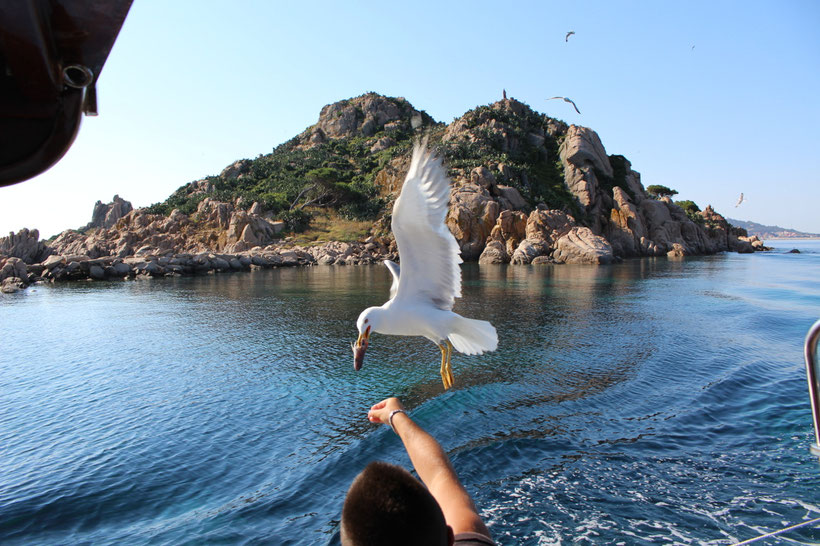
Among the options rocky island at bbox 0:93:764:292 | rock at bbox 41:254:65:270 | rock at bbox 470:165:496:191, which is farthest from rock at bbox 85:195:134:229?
rock at bbox 470:165:496:191

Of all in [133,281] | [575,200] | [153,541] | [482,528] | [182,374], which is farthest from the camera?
[575,200]

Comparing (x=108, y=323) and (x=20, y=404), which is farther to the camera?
(x=108, y=323)

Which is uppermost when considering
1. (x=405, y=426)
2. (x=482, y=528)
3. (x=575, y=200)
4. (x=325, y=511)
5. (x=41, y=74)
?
(x=575, y=200)

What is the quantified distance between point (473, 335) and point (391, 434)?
438 centimetres

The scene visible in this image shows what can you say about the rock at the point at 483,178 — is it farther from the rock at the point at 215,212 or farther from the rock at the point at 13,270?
the rock at the point at 13,270

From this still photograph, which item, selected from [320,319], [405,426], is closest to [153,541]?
[405,426]

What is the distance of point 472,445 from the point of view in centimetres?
995

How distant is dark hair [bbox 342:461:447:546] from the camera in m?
1.71

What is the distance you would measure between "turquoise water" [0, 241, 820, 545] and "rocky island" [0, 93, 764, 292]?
28731mm

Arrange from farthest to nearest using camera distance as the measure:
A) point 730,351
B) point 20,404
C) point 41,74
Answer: point 730,351, point 20,404, point 41,74

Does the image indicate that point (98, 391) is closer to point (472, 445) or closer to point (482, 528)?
point (472, 445)

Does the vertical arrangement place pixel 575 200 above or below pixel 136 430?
above

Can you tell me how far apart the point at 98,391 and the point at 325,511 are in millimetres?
9168

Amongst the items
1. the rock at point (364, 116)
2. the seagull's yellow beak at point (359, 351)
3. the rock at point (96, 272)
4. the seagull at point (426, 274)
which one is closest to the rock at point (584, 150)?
the rock at point (364, 116)
